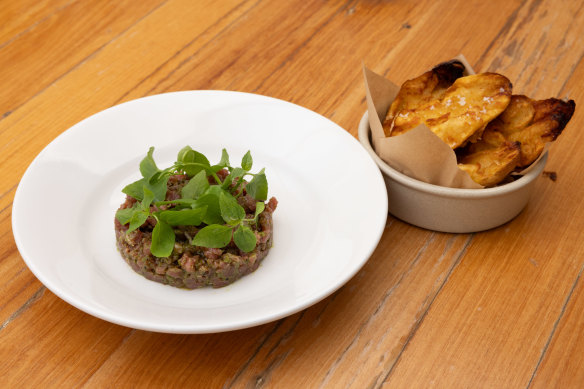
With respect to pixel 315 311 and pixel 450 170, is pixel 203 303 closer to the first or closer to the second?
pixel 315 311

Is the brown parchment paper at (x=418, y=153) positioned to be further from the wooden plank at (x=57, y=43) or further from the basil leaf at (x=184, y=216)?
the wooden plank at (x=57, y=43)

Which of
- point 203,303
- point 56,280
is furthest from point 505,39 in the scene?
point 56,280

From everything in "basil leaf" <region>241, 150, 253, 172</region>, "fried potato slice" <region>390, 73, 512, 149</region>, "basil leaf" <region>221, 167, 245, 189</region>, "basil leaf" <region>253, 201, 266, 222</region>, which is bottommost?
"fried potato slice" <region>390, 73, 512, 149</region>

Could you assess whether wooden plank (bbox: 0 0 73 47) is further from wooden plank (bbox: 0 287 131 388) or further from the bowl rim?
the bowl rim

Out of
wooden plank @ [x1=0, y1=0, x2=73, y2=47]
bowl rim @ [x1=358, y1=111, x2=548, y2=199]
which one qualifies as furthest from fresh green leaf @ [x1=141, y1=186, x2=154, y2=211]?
wooden plank @ [x1=0, y1=0, x2=73, y2=47]

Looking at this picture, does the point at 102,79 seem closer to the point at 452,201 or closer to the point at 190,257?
the point at 190,257

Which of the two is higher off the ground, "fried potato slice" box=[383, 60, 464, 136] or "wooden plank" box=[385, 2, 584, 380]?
"fried potato slice" box=[383, 60, 464, 136]
